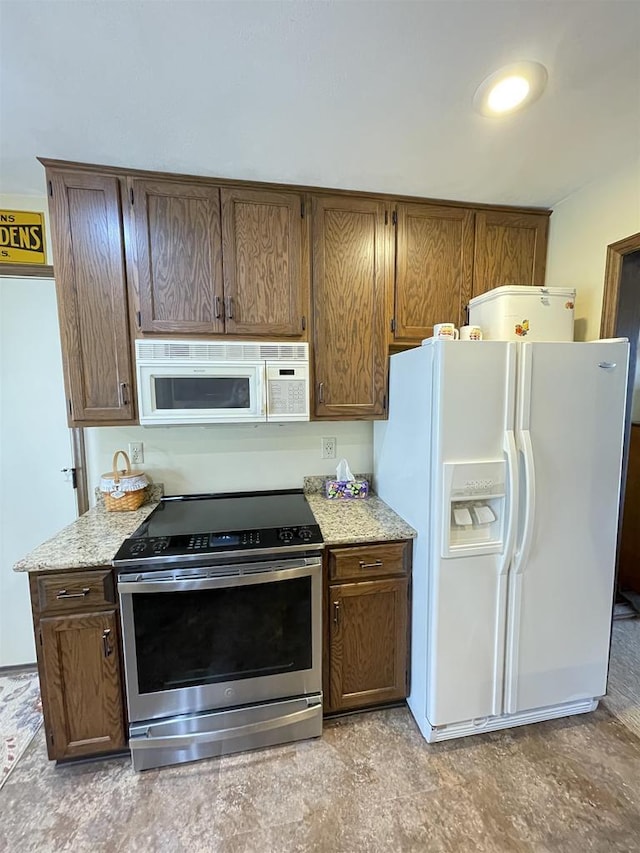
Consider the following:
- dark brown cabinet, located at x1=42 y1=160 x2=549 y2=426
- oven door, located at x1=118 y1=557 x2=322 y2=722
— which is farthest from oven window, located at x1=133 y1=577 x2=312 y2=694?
dark brown cabinet, located at x1=42 y1=160 x2=549 y2=426

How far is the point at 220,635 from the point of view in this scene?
62.2 inches

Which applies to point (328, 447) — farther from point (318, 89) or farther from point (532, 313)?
point (318, 89)

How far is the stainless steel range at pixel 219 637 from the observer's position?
4.93 ft

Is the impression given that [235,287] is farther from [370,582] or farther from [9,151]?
[370,582]

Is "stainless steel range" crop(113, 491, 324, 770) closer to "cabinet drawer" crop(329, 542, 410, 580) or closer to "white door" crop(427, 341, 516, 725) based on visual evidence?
"cabinet drawer" crop(329, 542, 410, 580)

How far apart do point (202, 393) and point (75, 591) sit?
1.00 m

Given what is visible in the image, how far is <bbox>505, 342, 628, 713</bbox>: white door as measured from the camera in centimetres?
154

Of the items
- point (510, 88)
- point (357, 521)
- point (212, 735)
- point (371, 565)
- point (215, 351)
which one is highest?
point (510, 88)

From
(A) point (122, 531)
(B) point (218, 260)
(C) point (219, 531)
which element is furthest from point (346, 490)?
(B) point (218, 260)

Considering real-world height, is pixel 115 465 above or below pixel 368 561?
above

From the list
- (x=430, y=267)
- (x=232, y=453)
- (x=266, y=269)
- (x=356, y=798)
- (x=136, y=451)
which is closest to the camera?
(x=356, y=798)

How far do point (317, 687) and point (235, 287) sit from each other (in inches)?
77.9

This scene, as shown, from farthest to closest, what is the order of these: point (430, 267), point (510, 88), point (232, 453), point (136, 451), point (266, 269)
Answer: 1. point (232, 453)
2. point (136, 451)
3. point (430, 267)
4. point (266, 269)
5. point (510, 88)

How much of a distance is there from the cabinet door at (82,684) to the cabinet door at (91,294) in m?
0.91
